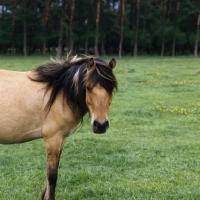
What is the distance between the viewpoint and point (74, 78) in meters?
4.43

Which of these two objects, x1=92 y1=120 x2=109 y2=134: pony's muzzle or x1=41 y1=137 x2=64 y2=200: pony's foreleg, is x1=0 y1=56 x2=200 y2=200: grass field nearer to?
x1=41 y1=137 x2=64 y2=200: pony's foreleg

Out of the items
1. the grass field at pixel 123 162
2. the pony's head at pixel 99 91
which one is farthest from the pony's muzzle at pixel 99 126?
the grass field at pixel 123 162

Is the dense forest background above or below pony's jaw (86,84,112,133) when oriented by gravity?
above

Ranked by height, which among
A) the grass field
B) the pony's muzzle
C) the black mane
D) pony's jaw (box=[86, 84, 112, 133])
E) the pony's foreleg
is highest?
the black mane

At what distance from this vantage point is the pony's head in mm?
3977

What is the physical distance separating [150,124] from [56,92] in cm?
535

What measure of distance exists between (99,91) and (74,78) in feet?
1.58

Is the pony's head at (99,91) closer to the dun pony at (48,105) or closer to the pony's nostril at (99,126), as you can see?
the pony's nostril at (99,126)

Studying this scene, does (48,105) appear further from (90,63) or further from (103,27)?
(103,27)

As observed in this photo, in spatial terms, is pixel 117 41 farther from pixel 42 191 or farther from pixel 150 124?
pixel 42 191

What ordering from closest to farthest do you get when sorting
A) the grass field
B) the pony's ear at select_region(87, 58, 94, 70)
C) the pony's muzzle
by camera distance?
the pony's muzzle, the pony's ear at select_region(87, 58, 94, 70), the grass field

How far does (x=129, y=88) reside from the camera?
52.1 feet


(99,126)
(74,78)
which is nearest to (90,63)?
(74,78)

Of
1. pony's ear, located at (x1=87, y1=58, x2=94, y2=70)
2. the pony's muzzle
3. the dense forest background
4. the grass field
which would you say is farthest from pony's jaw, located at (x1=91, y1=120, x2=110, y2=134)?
the dense forest background
